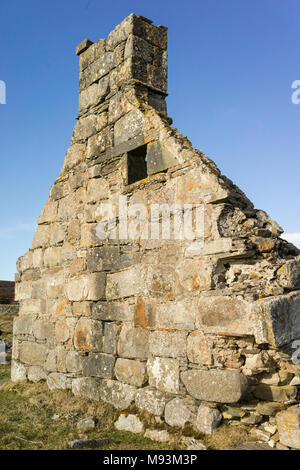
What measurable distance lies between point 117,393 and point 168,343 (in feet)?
3.18

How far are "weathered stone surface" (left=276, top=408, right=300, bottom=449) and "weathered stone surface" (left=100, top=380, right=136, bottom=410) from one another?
5.20ft

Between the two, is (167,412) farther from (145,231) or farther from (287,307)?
(145,231)

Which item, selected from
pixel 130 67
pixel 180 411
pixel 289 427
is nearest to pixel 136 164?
pixel 130 67

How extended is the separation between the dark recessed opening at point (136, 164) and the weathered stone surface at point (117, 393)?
2316mm

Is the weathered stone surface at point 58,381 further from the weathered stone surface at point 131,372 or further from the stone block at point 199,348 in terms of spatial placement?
the stone block at point 199,348

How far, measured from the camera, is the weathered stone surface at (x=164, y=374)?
3.83 m

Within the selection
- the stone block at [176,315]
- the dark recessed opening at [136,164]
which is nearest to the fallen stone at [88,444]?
the stone block at [176,315]

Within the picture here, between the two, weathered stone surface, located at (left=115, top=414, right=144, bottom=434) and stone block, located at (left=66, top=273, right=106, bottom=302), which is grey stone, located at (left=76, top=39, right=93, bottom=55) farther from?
weathered stone surface, located at (left=115, top=414, right=144, bottom=434)

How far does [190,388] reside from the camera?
366 cm

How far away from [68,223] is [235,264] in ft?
9.39

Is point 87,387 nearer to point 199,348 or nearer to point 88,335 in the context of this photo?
point 88,335

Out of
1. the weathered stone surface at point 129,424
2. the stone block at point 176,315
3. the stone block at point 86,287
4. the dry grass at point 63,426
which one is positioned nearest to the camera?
the dry grass at point 63,426
